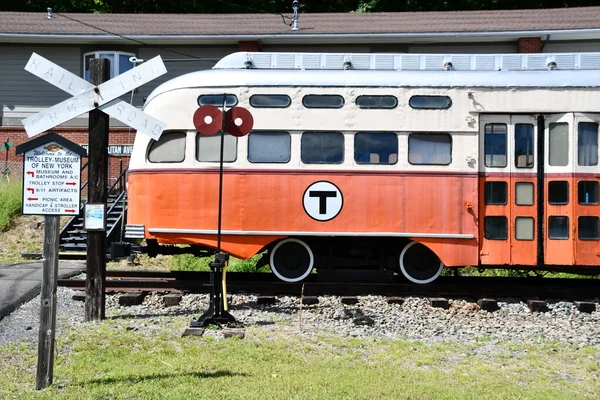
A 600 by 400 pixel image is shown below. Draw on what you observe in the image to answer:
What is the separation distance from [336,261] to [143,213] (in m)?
3.25

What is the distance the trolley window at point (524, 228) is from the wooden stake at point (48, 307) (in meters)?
7.15

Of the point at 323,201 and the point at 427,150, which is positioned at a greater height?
the point at 427,150

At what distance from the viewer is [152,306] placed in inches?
385

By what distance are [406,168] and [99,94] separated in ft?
15.6

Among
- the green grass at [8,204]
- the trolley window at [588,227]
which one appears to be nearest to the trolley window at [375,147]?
the trolley window at [588,227]

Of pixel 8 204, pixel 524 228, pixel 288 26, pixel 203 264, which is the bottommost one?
pixel 203 264

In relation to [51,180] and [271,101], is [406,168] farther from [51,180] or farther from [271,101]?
[51,180]

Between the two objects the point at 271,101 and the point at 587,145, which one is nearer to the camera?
the point at 587,145

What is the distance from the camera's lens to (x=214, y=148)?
1063 centimetres

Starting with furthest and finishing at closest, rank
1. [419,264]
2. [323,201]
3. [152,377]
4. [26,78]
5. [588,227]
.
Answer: [26,78], [419,264], [323,201], [588,227], [152,377]

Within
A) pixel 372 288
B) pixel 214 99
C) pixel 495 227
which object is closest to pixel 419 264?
pixel 372 288

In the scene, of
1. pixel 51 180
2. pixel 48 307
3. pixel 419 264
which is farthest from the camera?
pixel 419 264

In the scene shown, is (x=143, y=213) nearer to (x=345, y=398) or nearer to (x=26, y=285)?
(x=26, y=285)

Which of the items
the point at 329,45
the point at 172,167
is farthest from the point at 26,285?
the point at 329,45
